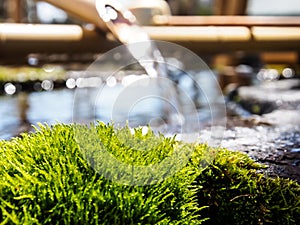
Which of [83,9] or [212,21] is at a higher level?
[212,21]

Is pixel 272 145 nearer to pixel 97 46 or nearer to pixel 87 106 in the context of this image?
pixel 87 106

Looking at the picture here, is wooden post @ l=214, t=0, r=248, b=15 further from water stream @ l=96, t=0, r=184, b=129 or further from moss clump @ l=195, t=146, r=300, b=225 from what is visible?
moss clump @ l=195, t=146, r=300, b=225

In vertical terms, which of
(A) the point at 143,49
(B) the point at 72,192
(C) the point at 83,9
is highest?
(C) the point at 83,9

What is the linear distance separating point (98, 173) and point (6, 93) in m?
3.62

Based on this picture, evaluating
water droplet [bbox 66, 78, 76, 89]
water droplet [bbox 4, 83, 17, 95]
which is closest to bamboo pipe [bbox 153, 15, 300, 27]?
water droplet [bbox 66, 78, 76, 89]

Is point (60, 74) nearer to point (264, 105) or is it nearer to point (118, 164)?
point (264, 105)

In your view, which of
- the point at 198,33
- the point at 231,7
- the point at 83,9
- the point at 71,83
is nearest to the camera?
the point at 83,9

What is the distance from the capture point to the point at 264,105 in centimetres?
377

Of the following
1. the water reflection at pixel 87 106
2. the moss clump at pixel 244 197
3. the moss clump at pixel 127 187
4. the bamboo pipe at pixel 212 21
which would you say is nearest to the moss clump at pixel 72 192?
the moss clump at pixel 127 187

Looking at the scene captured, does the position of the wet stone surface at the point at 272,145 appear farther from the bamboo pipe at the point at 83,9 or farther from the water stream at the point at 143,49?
the bamboo pipe at the point at 83,9

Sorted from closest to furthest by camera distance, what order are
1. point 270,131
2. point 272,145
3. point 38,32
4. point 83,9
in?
point 272,145 < point 270,131 < point 83,9 < point 38,32

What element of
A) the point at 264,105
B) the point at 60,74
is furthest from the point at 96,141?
the point at 60,74

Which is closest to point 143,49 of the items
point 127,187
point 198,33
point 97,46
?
point 97,46

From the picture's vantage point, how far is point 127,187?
1.40m
